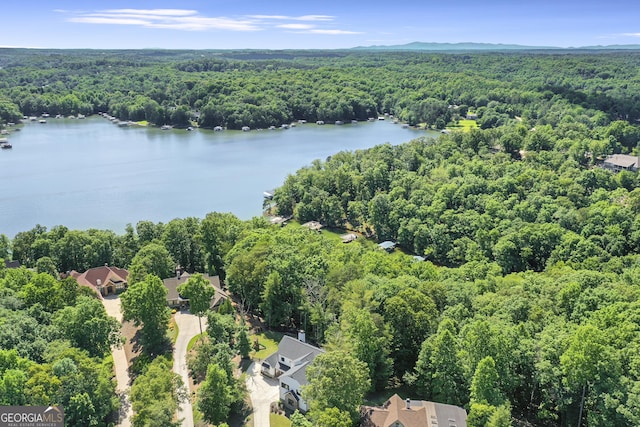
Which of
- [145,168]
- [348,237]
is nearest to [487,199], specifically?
[348,237]

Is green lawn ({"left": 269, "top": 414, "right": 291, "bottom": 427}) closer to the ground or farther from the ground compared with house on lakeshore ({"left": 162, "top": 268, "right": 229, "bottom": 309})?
closer to the ground

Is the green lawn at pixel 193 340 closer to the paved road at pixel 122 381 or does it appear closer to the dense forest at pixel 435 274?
the dense forest at pixel 435 274

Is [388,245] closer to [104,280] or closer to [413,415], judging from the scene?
[104,280]

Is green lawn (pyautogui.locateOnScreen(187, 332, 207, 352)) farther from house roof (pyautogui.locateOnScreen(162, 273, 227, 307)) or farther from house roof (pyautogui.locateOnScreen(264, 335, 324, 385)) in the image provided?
house roof (pyautogui.locateOnScreen(264, 335, 324, 385))

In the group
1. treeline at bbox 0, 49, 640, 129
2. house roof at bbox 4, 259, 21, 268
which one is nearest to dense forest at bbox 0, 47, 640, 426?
house roof at bbox 4, 259, 21, 268

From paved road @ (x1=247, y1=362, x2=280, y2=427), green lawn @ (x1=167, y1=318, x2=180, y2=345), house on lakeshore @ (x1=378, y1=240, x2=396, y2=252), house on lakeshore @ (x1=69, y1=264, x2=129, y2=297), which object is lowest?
house on lakeshore @ (x1=378, y1=240, x2=396, y2=252)

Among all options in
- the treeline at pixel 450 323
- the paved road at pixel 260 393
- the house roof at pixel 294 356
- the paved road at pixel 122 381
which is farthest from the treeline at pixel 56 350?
the house roof at pixel 294 356

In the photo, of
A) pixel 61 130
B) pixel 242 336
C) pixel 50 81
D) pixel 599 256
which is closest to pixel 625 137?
pixel 599 256

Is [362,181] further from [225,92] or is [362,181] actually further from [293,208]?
[225,92]
